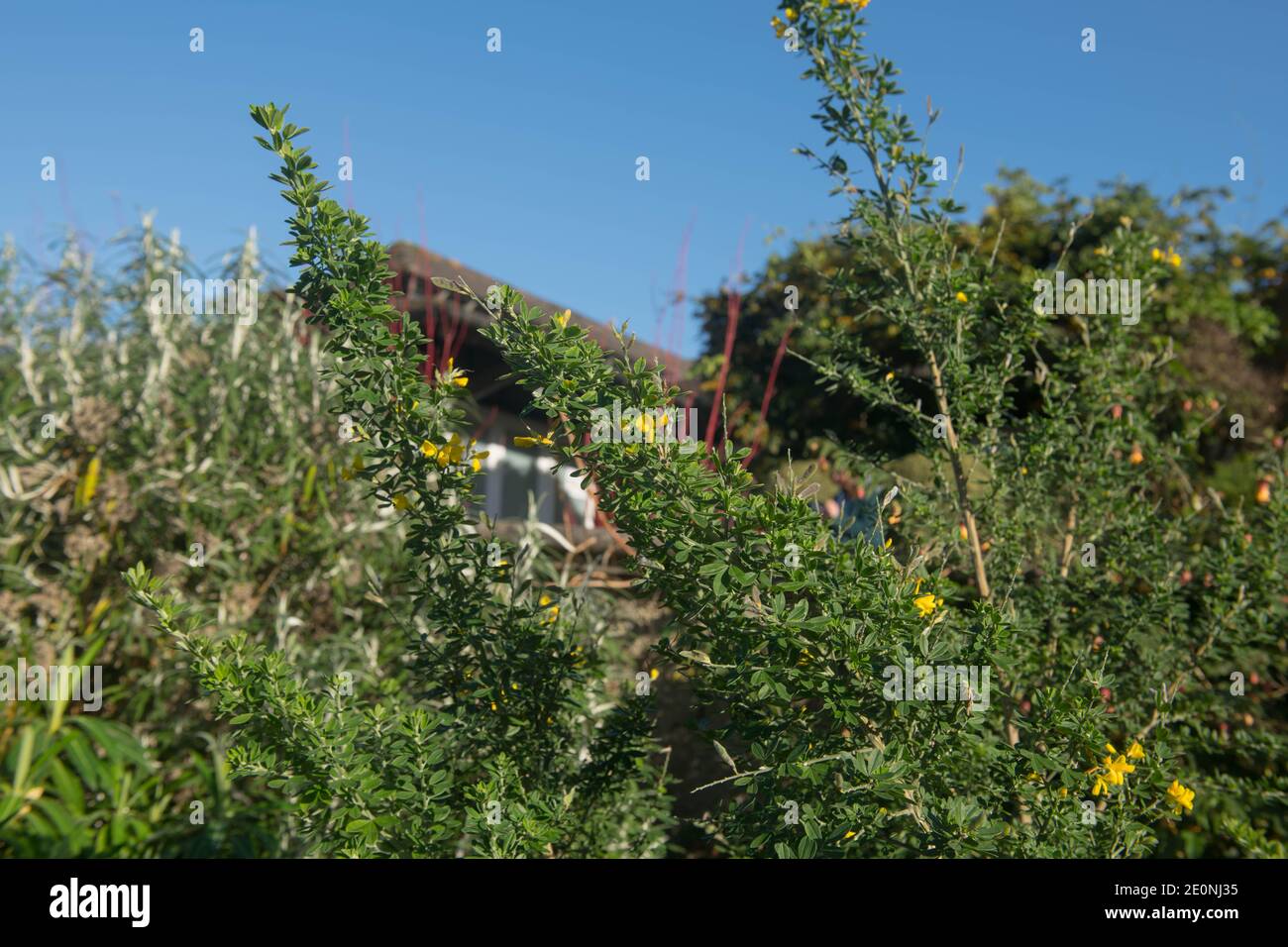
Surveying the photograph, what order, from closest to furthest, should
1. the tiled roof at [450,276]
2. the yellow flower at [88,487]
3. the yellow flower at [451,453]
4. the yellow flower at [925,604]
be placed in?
the yellow flower at [925,604] → the yellow flower at [451,453] → the yellow flower at [88,487] → the tiled roof at [450,276]

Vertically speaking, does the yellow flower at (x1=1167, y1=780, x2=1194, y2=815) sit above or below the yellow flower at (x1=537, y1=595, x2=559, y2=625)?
below

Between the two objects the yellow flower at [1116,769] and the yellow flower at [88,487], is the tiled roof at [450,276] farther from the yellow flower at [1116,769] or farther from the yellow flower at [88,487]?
the yellow flower at [1116,769]

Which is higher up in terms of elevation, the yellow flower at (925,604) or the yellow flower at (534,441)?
the yellow flower at (534,441)

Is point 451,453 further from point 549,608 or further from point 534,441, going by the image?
point 549,608

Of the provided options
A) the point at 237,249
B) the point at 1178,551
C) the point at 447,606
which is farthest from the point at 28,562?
the point at 1178,551

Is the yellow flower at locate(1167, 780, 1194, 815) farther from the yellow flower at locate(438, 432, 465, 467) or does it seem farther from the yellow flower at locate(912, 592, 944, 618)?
the yellow flower at locate(438, 432, 465, 467)

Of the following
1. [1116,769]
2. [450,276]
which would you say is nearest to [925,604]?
[1116,769]

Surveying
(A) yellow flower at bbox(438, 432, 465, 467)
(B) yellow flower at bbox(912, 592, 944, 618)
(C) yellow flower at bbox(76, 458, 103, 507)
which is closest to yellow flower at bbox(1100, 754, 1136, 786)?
(B) yellow flower at bbox(912, 592, 944, 618)

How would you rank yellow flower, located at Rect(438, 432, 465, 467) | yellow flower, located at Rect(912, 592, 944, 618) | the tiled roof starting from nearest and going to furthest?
yellow flower, located at Rect(912, 592, 944, 618) → yellow flower, located at Rect(438, 432, 465, 467) → the tiled roof

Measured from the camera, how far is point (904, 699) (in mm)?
1876

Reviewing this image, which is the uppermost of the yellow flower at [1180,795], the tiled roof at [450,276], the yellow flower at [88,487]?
the tiled roof at [450,276]

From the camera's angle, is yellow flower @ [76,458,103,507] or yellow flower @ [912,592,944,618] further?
yellow flower @ [76,458,103,507]

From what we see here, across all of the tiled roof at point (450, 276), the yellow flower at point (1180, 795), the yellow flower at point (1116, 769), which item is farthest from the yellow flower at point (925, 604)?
the tiled roof at point (450, 276)
